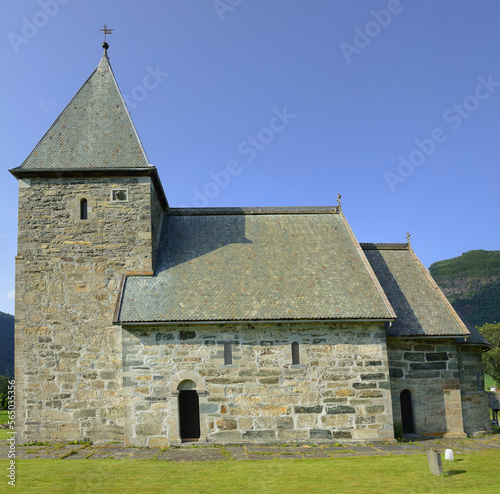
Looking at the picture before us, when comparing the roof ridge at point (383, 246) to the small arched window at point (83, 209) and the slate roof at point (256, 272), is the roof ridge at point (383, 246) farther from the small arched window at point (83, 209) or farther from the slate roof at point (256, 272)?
the small arched window at point (83, 209)

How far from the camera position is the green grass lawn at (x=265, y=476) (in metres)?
9.45

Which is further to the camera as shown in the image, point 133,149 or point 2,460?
point 133,149

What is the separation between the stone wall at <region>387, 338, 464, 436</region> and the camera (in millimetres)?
15469

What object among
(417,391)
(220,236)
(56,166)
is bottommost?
(417,391)

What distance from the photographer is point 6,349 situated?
66062mm

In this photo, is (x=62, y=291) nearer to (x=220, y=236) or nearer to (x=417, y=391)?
(x=220, y=236)

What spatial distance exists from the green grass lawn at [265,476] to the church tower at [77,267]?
2.72 meters

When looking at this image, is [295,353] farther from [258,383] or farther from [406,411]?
[406,411]

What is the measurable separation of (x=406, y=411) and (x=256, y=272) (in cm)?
710

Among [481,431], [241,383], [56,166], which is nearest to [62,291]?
[56,166]

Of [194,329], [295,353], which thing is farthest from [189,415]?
[295,353]

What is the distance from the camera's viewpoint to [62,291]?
1570cm

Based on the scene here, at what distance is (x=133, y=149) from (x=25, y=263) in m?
5.62

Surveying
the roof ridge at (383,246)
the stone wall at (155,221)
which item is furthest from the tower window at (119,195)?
the roof ridge at (383,246)
